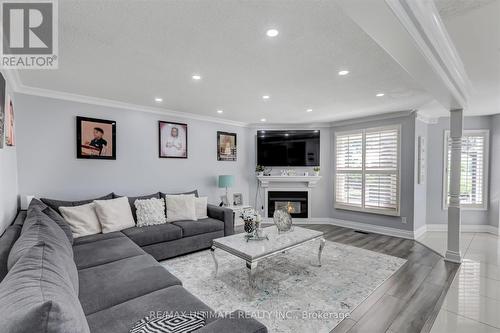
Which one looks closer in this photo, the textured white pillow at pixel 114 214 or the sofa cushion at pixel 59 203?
the sofa cushion at pixel 59 203

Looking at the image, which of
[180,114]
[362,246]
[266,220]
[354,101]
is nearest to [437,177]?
[362,246]

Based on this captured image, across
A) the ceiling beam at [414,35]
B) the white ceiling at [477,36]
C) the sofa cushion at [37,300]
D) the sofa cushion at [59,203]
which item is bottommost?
the sofa cushion at [59,203]

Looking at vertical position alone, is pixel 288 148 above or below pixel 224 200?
above

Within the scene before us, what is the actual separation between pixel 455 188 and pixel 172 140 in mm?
4882

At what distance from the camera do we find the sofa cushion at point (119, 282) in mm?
1662

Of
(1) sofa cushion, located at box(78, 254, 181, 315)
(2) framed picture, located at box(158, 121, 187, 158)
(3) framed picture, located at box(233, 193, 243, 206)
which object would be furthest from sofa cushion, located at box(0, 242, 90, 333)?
(3) framed picture, located at box(233, 193, 243, 206)

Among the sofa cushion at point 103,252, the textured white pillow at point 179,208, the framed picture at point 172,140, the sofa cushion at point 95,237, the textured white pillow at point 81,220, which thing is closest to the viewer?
the sofa cushion at point 103,252

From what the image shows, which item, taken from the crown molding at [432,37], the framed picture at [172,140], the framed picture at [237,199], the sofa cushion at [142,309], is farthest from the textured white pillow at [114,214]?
the crown molding at [432,37]

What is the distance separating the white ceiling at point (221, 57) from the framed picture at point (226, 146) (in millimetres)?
1434

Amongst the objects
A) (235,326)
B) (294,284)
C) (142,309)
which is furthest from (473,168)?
(142,309)

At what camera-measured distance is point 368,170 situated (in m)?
5.13

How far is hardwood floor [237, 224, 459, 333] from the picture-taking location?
83.0 inches

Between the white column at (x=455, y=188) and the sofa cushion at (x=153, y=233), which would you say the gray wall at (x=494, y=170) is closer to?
the white column at (x=455, y=188)

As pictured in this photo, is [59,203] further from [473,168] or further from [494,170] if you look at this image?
[494,170]
